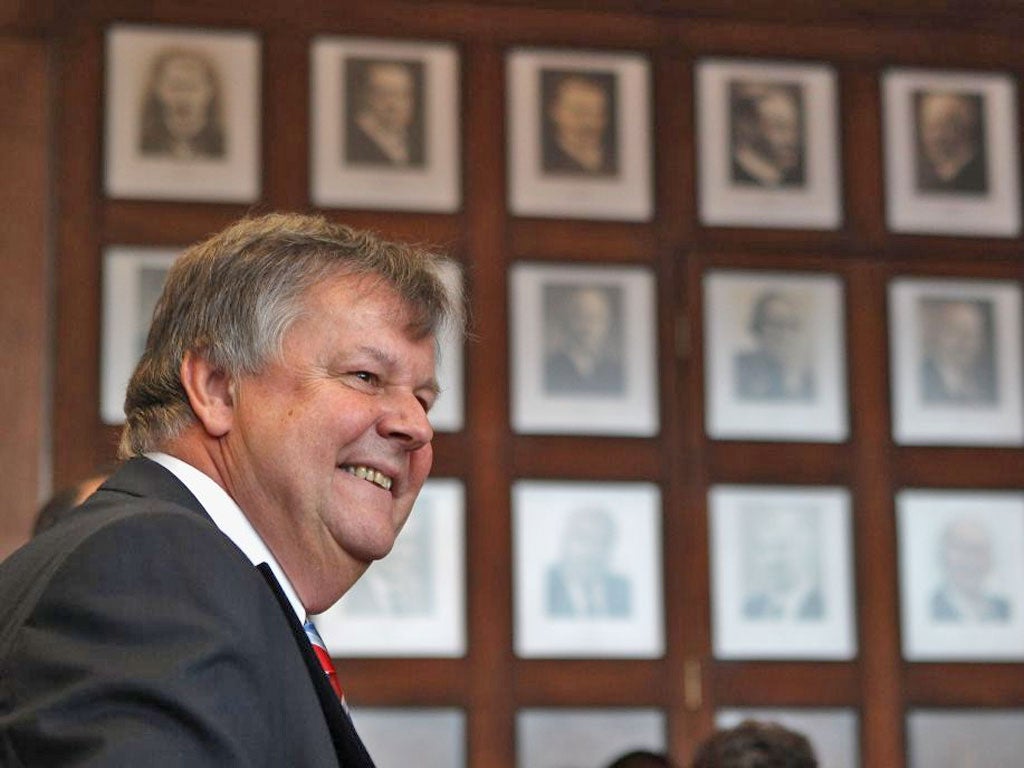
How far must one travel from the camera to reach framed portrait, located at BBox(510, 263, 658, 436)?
646 centimetres

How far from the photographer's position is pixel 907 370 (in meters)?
6.75

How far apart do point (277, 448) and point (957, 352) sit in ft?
16.7

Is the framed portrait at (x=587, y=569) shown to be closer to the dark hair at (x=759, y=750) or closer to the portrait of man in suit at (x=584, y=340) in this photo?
the portrait of man in suit at (x=584, y=340)

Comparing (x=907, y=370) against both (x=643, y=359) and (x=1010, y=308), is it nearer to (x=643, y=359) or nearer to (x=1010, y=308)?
(x=1010, y=308)

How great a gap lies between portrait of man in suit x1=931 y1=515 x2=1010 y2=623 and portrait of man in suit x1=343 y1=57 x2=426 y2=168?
2.38 metres

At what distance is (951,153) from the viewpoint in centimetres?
695

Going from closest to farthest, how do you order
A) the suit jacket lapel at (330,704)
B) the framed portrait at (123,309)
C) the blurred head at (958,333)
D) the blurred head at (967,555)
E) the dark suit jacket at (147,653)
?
the dark suit jacket at (147,653)
the suit jacket lapel at (330,704)
the framed portrait at (123,309)
the blurred head at (967,555)
the blurred head at (958,333)

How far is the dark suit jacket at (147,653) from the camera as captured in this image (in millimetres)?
1559

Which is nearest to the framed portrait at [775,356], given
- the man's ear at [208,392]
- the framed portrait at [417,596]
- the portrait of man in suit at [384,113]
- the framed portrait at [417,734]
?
the framed portrait at [417,596]

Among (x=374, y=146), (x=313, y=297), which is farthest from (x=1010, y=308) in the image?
(x=313, y=297)

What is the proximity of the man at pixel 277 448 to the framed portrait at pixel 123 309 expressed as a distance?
153 inches

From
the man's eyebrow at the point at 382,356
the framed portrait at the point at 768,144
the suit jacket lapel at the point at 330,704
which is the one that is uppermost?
the framed portrait at the point at 768,144

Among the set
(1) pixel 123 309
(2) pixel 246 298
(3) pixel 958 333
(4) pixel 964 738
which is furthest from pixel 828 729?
(2) pixel 246 298

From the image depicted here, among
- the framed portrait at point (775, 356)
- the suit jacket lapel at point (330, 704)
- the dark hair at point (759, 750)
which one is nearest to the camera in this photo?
the suit jacket lapel at point (330, 704)
